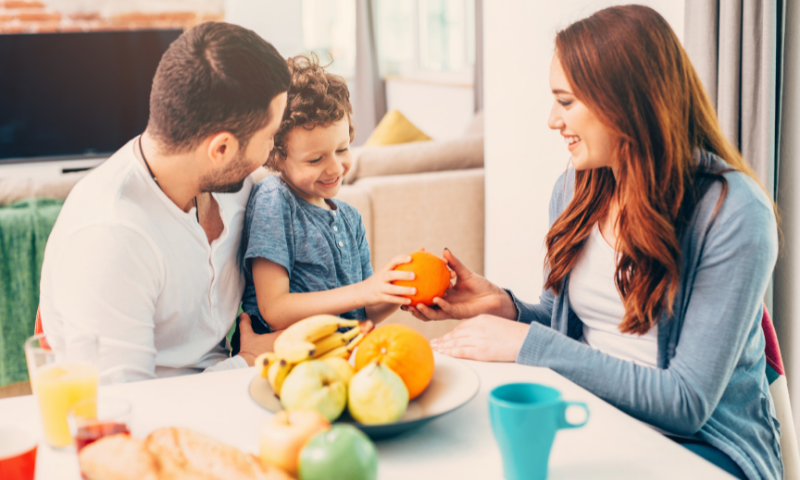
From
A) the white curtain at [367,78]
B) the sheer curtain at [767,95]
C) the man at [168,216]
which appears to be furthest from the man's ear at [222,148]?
the white curtain at [367,78]

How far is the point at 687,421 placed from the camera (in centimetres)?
102

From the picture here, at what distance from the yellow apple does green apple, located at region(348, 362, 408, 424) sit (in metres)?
0.09

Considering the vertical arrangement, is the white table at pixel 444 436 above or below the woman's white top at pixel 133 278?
below

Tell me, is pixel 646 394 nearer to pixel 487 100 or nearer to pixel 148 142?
pixel 148 142

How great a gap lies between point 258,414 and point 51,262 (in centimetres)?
50

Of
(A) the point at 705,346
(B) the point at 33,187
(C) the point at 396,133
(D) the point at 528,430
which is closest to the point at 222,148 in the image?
(D) the point at 528,430

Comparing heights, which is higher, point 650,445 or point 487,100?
point 487,100

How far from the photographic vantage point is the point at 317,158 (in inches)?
53.1

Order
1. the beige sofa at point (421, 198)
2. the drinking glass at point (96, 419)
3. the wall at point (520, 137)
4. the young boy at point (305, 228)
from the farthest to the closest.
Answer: the beige sofa at point (421, 198) < the wall at point (520, 137) < the young boy at point (305, 228) < the drinking glass at point (96, 419)

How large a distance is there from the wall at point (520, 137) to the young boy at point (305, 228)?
118cm

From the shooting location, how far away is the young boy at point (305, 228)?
1300 mm

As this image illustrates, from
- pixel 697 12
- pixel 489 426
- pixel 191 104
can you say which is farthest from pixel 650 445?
pixel 697 12

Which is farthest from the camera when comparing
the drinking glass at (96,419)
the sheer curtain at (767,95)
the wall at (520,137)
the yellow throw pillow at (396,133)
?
the yellow throw pillow at (396,133)

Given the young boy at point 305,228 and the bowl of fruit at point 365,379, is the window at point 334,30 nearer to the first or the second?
the young boy at point 305,228
